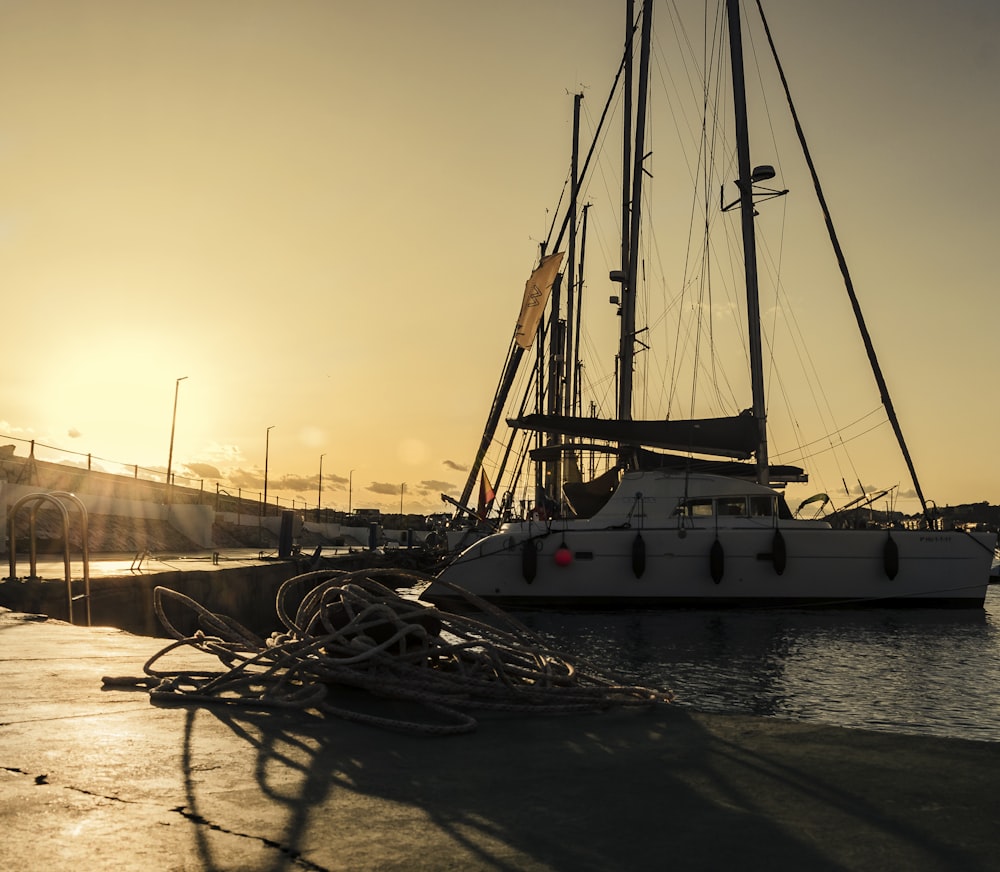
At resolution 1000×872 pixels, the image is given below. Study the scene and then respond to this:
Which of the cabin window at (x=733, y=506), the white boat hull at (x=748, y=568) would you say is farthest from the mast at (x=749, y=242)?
the white boat hull at (x=748, y=568)

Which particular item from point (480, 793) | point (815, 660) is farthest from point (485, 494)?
point (480, 793)

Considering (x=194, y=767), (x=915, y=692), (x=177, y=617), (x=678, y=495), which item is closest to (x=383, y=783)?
(x=194, y=767)

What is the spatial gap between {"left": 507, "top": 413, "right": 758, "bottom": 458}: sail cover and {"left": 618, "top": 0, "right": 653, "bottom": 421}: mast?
1.54 m

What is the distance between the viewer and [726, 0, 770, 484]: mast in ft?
66.8

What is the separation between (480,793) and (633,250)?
78.8 ft

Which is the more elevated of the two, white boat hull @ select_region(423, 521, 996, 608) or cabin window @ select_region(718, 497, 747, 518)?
cabin window @ select_region(718, 497, 747, 518)

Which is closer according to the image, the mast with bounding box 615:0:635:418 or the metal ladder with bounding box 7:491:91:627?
the metal ladder with bounding box 7:491:91:627

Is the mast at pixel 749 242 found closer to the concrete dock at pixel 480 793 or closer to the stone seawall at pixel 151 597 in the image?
the stone seawall at pixel 151 597

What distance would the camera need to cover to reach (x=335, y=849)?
2.44 m

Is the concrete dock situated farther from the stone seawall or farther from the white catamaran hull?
the white catamaran hull

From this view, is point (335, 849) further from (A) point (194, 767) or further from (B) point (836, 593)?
(B) point (836, 593)

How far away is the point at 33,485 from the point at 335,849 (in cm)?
3051

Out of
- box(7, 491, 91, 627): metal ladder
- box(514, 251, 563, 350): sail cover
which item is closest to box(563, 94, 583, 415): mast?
box(514, 251, 563, 350): sail cover

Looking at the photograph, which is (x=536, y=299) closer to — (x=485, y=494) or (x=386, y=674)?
(x=485, y=494)
